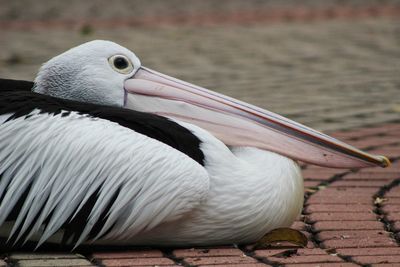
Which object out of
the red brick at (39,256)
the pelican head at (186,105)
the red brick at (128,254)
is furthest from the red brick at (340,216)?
the red brick at (39,256)

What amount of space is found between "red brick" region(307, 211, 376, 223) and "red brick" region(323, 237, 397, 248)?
0.39 metres

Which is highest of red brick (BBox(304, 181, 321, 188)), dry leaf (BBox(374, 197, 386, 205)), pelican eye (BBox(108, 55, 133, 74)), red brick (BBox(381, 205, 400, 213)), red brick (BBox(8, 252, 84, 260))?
pelican eye (BBox(108, 55, 133, 74))

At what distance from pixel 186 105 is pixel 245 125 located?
265mm

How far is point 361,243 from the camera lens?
4.10 metres

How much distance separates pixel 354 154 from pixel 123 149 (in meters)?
1.08

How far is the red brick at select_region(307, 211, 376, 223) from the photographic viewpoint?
14.9ft

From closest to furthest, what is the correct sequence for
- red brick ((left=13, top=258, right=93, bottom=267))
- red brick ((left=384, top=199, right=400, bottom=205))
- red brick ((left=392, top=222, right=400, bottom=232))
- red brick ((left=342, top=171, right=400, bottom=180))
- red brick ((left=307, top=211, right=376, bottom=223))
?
red brick ((left=13, top=258, right=93, bottom=267)), red brick ((left=392, top=222, right=400, bottom=232)), red brick ((left=307, top=211, right=376, bottom=223)), red brick ((left=384, top=199, right=400, bottom=205)), red brick ((left=342, top=171, right=400, bottom=180))

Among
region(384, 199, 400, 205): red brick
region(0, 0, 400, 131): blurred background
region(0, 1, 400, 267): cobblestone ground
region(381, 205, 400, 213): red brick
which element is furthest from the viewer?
region(0, 0, 400, 131): blurred background

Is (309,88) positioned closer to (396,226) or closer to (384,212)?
(384,212)

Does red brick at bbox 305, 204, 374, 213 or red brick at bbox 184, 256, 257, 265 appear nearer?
red brick at bbox 184, 256, 257, 265

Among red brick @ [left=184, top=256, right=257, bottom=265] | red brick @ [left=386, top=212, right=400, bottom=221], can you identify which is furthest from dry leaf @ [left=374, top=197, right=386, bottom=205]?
red brick @ [left=184, top=256, right=257, bottom=265]

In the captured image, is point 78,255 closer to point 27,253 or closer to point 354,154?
point 27,253

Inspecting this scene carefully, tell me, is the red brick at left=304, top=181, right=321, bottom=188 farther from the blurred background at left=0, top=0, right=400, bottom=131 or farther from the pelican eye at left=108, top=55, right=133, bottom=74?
the blurred background at left=0, top=0, right=400, bottom=131

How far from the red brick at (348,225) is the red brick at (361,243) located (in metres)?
0.22
